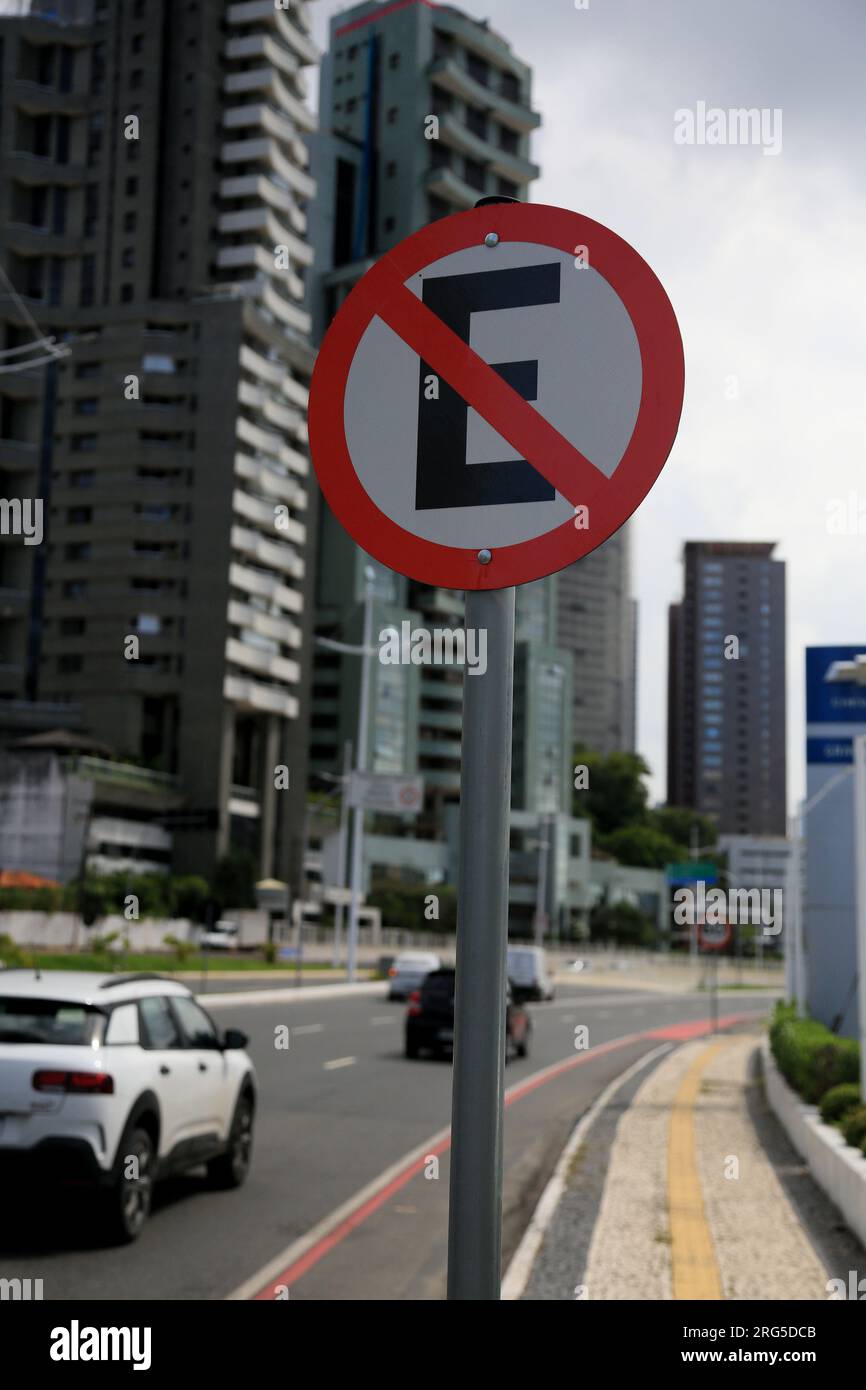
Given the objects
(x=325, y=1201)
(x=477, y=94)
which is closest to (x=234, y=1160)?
(x=325, y=1201)

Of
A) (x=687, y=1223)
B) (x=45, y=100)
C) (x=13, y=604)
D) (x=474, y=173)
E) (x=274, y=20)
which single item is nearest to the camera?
(x=687, y=1223)

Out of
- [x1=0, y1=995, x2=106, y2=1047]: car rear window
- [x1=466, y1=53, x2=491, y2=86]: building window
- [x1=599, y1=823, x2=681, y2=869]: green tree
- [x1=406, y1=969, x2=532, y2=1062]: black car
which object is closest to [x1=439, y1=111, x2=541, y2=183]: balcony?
[x1=466, y1=53, x2=491, y2=86]: building window

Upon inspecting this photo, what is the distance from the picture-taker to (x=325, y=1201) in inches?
425

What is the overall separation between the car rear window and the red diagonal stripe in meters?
7.49

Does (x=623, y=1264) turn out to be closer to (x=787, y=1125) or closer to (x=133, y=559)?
(x=787, y=1125)

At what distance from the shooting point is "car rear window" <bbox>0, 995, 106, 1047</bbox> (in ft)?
30.1

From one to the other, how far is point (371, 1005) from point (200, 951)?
24685mm

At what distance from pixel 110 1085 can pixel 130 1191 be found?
2.23 ft

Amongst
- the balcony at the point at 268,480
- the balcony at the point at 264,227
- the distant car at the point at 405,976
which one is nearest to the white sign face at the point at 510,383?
the distant car at the point at 405,976

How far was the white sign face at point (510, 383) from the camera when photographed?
7.77 feet

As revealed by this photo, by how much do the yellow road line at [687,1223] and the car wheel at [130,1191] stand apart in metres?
3.24

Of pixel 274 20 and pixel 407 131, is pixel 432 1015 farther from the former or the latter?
pixel 407 131
